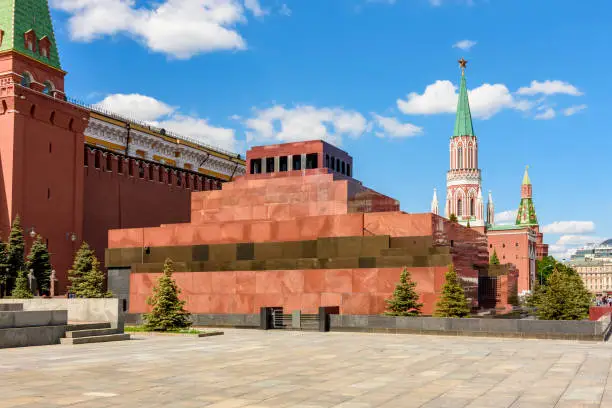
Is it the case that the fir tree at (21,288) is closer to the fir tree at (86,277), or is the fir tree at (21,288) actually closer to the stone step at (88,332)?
the fir tree at (86,277)

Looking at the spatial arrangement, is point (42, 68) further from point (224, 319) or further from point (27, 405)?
point (27, 405)

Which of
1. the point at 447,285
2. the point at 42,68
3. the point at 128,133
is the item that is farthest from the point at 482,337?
the point at 128,133

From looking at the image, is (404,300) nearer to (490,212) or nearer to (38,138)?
(38,138)

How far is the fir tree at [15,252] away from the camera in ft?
119

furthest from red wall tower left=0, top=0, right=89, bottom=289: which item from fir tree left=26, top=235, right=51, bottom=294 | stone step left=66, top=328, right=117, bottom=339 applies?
stone step left=66, top=328, right=117, bottom=339

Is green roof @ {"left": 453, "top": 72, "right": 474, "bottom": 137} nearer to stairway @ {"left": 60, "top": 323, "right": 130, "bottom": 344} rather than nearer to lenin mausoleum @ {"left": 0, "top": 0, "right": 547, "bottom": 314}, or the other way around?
lenin mausoleum @ {"left": 0, "top": 0, "right": 547, "bottom": 314}

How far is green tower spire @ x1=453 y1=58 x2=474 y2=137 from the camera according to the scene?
144500 millimetres

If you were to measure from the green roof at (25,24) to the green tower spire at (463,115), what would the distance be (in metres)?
112

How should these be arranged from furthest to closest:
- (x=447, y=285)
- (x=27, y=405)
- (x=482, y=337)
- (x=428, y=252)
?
1. (x=428, y=252)
2. (x=447, y=285)
3. (x=482, y=337)
4. (x=27, y=405)

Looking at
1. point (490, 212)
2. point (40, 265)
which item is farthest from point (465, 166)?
point (40, 265)

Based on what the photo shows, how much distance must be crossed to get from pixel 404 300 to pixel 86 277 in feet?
60.5

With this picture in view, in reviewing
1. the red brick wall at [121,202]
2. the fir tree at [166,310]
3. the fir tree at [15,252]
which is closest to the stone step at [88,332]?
the fir tree at [166,310]

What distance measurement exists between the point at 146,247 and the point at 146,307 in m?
2.88

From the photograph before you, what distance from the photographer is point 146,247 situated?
33125 millimetres
